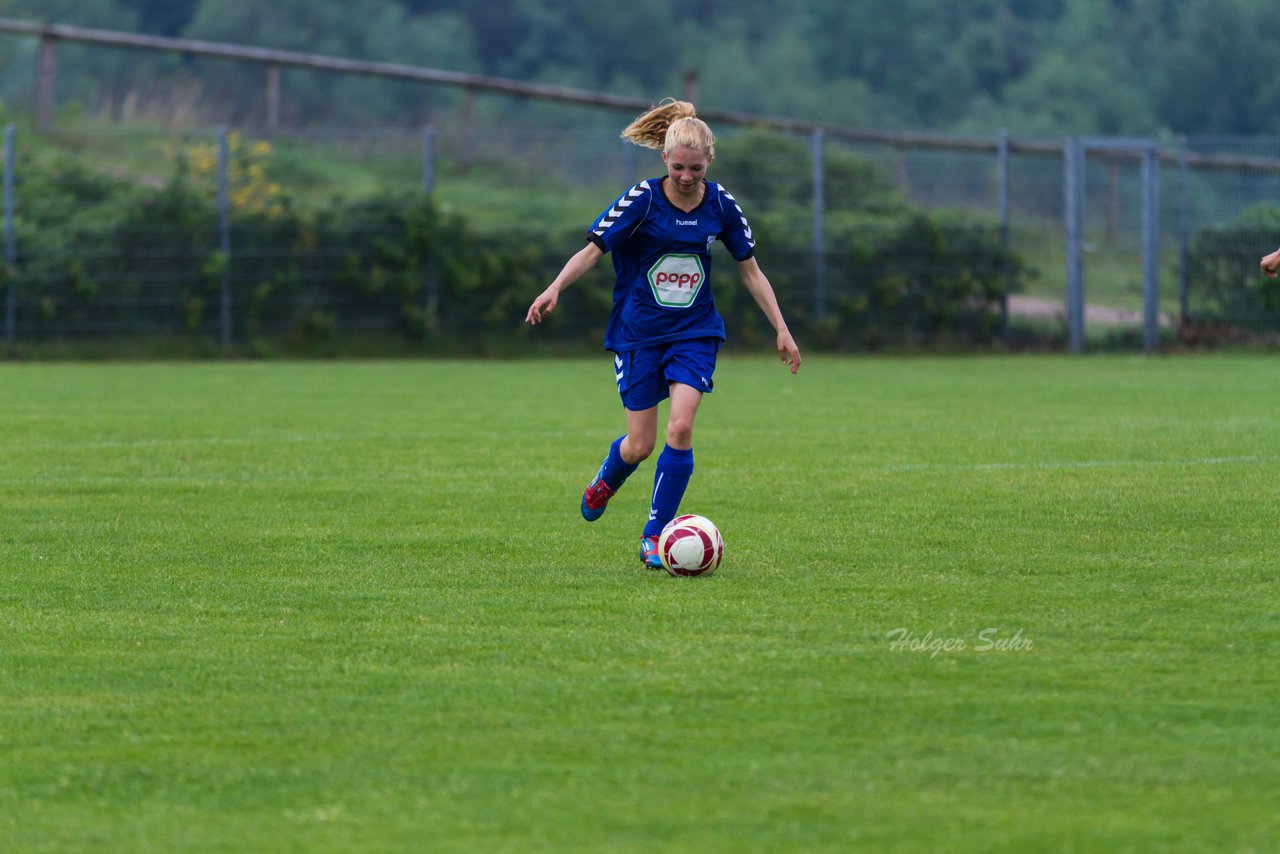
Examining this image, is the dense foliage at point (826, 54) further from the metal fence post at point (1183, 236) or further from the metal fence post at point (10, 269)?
the metal fence post at point (1183, 236)

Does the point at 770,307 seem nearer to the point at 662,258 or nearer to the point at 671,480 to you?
the point at 662,258

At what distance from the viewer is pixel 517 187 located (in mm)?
24922

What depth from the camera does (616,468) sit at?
26.0ft

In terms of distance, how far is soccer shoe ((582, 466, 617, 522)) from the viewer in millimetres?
8039

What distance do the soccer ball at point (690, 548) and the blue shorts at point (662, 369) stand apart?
0.72 m

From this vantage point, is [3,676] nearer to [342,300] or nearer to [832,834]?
[832,834]

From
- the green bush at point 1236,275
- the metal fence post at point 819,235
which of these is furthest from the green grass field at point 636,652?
the green bush at point 1236,275

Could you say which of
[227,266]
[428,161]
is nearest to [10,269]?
[227,266]

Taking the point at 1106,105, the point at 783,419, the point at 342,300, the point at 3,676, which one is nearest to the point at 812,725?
the point at 3,676

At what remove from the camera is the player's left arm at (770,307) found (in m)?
7.57

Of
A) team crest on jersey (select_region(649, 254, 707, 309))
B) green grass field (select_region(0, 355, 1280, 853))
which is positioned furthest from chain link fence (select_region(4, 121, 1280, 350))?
team crest on jersey (select_region(649, 254, 707, 309))

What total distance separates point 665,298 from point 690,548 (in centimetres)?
117

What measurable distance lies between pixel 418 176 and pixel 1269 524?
16.8 metres

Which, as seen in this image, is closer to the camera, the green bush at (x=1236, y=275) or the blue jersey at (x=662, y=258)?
the blue jersey at (x=662, y=258)
